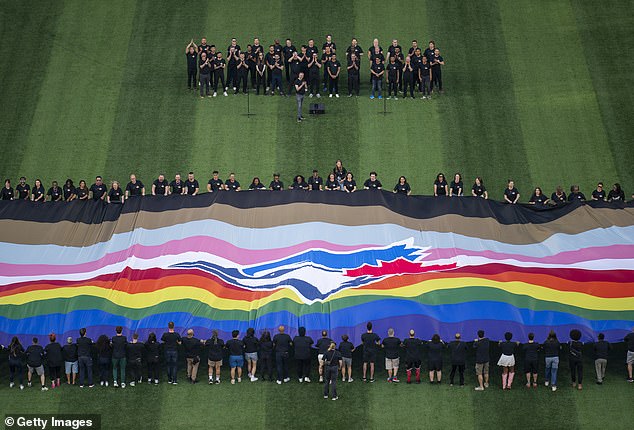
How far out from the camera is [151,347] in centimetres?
2622

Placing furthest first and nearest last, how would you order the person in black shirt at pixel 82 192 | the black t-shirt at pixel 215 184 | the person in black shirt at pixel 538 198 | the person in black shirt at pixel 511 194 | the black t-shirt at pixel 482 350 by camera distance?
the black t-shirt at pixel 215 184 → the person in black shirt at pixel 82 192 → the person in black shirt at pixel 511 194 → the person in black shirt at pixel 538 198 → the black t-shirt at pixel 482 350

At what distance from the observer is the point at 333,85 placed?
36.4 m

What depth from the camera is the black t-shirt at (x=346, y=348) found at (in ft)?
85.9

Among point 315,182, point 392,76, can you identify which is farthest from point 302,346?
point 392,76

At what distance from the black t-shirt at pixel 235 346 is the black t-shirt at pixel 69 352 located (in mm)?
3739

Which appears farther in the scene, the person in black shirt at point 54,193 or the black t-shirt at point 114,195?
the person in black shirt at point 54,193

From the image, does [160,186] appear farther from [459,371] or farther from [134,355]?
[459,371]

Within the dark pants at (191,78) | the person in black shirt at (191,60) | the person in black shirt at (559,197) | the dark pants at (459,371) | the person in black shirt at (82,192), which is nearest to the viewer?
the dark pants at (459,371)

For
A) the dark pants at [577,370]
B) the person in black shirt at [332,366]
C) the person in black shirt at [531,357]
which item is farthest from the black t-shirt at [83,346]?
the dark pants at [577,370]

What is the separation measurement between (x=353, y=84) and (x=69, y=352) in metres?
14.7

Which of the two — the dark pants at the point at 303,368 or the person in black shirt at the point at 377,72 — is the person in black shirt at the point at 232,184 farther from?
the person in black shirt at the point at 377,72

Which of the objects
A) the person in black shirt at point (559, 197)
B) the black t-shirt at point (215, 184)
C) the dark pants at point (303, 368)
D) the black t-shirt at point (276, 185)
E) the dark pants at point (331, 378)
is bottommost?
the dark pants at point (331, 378)

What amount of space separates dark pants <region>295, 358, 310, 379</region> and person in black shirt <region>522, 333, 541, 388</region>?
5288mm

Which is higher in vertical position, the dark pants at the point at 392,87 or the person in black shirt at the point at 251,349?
the dark pants at the point at 392,87
